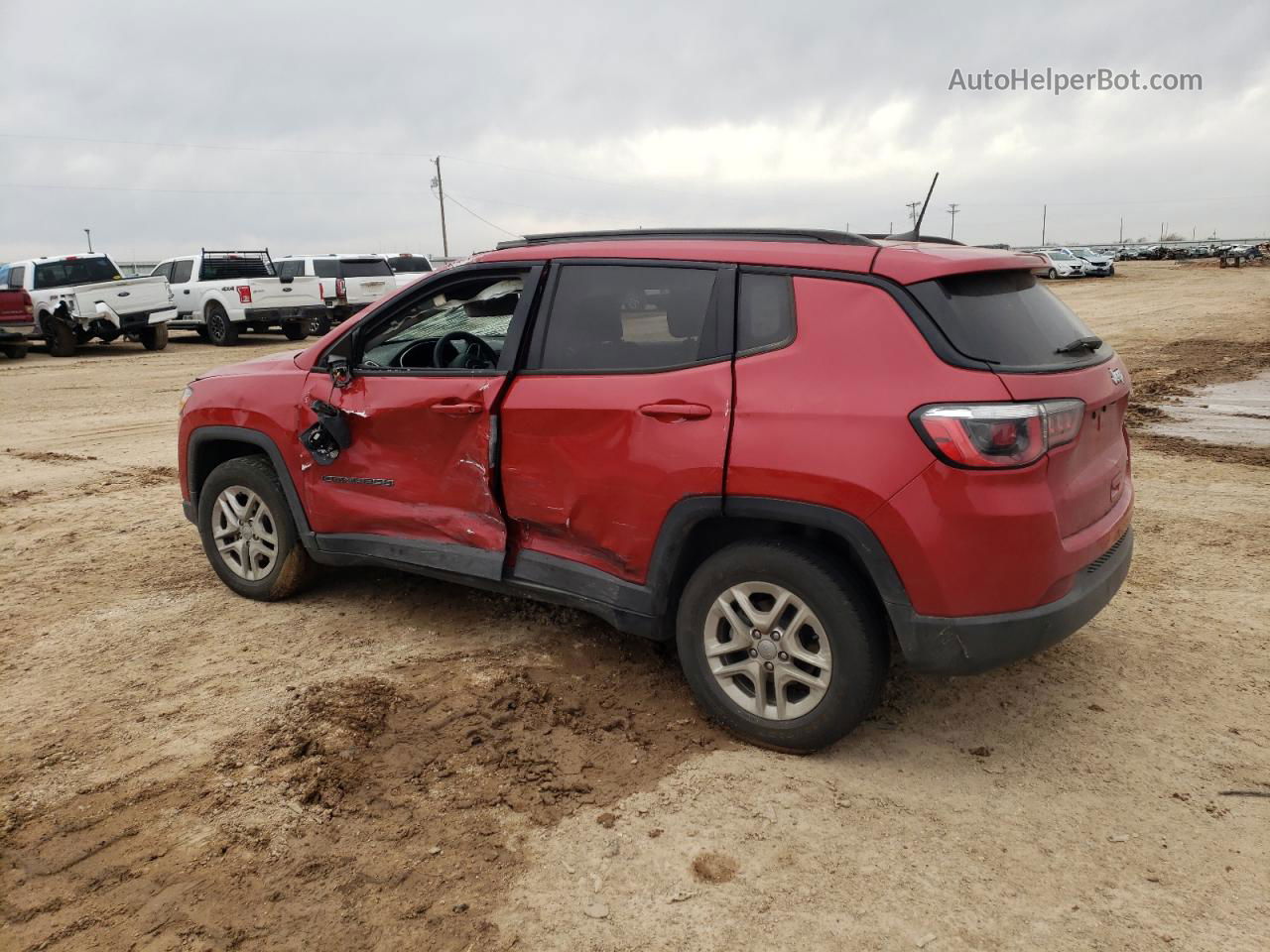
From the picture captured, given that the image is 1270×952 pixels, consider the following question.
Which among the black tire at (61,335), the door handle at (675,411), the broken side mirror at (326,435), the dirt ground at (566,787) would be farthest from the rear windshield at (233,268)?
the door handle at (675,411)

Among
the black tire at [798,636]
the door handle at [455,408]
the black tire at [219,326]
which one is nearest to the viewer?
the black tire at [798,636]

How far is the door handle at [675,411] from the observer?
333cm

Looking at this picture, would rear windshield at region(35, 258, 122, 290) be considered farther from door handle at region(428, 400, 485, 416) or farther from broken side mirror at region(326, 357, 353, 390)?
door handle at region(428, 400, 485, 416)

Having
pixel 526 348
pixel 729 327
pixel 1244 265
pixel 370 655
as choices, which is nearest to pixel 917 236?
pixel 729 327

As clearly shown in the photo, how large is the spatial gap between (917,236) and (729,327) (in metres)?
0.99

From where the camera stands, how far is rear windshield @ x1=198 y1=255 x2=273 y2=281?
2077 centimetres

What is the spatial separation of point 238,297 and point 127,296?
2.01 metres

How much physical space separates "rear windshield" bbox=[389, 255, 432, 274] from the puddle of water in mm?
18430

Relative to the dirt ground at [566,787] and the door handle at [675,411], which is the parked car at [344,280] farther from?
the door handle at [675,411]

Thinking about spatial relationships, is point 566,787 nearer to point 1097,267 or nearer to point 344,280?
point 344,280

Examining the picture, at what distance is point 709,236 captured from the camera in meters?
3.69

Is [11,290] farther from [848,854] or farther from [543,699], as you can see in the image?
[848,854]

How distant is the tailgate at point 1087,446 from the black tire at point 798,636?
69 centimetres

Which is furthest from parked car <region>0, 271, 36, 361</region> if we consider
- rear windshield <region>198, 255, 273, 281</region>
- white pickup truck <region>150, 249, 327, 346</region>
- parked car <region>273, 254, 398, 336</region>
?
parked car <region>273, 254, 398, 336</region>
